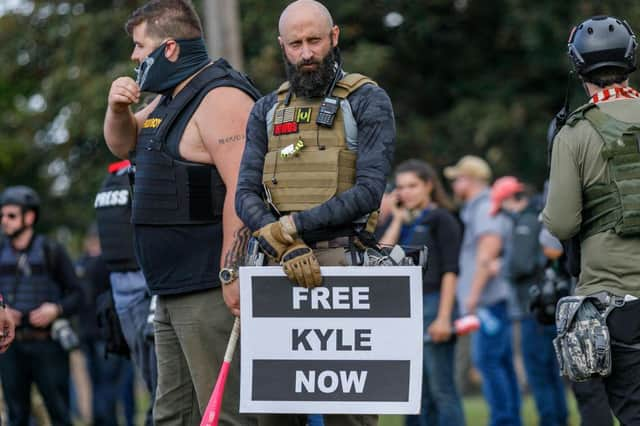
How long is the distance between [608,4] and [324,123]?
13.4m

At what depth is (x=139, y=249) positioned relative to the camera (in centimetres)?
596

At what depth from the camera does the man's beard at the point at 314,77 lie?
17.7 feet

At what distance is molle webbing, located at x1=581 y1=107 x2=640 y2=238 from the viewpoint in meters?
5.07

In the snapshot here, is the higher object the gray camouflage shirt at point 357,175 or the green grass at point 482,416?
the gray camouflage shirt at point 357,175

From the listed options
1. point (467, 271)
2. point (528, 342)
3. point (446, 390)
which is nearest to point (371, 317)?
point (446, 390)

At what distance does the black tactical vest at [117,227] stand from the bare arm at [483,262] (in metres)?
3.56

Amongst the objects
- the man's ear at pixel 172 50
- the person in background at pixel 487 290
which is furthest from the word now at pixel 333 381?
the person in background at pixel 487 290

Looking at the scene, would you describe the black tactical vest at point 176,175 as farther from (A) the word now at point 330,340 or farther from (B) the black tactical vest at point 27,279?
(B) the black tactical vest at point 27,279

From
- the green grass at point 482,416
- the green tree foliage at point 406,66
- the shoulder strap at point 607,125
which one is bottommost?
the green grass at point 482,416

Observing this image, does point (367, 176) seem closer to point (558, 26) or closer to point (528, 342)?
point (528, 342)

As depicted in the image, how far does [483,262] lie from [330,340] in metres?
5.45

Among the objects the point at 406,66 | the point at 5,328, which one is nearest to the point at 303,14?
the point at 5,328

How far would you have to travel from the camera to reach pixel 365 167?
5.27m

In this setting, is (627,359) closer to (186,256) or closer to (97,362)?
(186,256)
